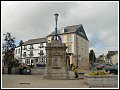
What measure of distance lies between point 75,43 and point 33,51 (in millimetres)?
18989

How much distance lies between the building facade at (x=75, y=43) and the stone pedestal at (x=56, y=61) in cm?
3808

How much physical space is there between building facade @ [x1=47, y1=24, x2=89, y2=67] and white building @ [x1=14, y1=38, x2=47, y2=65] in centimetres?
613

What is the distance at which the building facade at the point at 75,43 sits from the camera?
59.5 metres

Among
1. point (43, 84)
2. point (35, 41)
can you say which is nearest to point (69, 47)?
point (35, 41)

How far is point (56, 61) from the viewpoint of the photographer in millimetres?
19938

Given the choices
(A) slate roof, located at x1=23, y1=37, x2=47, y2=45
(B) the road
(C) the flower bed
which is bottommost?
(B) the road

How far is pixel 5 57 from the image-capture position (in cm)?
3409

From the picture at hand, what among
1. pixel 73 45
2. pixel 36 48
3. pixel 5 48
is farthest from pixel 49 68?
pixel 36 48

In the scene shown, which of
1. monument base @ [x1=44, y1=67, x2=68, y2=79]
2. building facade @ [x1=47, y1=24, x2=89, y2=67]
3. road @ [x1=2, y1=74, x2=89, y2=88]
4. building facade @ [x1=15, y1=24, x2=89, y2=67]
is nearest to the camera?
road @ [x1=2, y1=74, x2=89, y2=88]

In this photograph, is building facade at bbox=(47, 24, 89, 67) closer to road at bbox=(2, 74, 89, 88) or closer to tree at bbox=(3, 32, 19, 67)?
tree at bbox=(3, 32, 19, 67)

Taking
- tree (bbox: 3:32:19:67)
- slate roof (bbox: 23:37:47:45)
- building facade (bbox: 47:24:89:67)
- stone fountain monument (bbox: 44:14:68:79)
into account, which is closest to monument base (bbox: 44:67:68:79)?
stone fountain monument (bbox: 44:14:68:79)

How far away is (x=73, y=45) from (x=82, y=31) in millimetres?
8976

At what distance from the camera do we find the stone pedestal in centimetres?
1980

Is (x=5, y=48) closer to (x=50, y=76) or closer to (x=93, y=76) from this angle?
(x=50, y=76)
